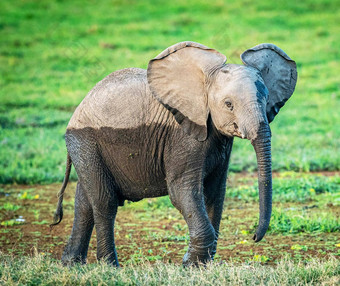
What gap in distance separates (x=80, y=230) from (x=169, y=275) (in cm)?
147

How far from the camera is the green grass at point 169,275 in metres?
5.00

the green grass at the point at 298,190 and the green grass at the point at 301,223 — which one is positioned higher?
the green grass at the point at 301,223

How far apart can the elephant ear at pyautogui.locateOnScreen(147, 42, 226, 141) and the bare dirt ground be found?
1296mm

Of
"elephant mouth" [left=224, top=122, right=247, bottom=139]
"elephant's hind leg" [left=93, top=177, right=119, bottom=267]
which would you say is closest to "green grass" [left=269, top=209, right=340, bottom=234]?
"elephant's hind leg" [left=93, top=177, right=119, bottom=267]

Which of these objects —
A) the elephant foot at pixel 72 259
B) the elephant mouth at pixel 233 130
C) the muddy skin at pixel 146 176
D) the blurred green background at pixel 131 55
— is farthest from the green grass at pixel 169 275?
the blurred green background at pixel 131 55

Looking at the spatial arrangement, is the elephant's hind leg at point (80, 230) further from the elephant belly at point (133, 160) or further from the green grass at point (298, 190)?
the green grass at point (298, 190)

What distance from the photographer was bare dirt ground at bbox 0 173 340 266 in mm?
6656

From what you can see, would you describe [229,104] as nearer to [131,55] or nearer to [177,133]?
[177,133]

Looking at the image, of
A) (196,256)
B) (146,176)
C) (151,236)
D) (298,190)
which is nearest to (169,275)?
(196,256)

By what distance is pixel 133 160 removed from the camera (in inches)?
238

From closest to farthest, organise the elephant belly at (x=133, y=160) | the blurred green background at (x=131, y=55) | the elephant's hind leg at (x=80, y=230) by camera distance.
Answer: the elephant belly at (x=133, y=160)
the elephant's hind leg at (x=80, y=230)
the blurred green background at (x=131, y=55)

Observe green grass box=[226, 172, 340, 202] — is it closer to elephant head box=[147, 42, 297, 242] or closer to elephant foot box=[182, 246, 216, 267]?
elephant head box=[147, 42, 297, 242]

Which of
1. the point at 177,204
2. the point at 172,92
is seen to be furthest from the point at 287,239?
the point at 172,92

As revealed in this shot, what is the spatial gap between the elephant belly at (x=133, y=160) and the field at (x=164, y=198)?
2.30 feet
